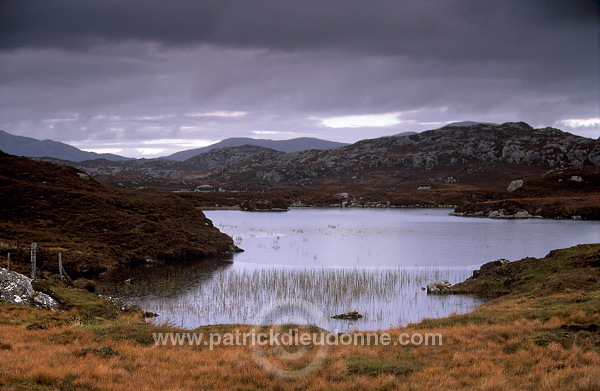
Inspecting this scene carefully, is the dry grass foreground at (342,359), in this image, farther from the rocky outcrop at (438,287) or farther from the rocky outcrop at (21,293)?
the rocky outcrop at (438,287)

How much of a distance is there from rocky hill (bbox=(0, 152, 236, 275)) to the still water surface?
4340 millimetres

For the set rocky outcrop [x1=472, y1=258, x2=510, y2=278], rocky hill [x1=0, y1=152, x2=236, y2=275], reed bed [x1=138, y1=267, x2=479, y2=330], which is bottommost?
reed bed [x1=138, y1=267, x2=479, y2=330]

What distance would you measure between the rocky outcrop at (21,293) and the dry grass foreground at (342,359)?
1.28m

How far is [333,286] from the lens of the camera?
129 ft

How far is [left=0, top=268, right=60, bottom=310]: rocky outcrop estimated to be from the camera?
966 inches

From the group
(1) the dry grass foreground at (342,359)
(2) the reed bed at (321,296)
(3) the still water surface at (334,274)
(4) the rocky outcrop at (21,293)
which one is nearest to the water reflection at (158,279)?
(3) the still water surface at (334,274)

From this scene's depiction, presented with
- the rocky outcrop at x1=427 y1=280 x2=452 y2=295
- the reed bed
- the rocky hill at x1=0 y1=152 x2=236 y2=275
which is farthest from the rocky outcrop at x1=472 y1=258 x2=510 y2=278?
the rocky hill at x1=0 y1=152 x2=236 y2=275

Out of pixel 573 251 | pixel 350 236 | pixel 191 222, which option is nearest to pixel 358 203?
pixel 350 236

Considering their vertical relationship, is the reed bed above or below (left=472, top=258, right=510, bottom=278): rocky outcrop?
below

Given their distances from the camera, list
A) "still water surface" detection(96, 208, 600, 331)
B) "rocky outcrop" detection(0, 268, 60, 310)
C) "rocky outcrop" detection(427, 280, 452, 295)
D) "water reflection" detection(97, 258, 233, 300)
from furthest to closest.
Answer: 1. "rocky outcrop" detection(427, 280, 452, 295)
2. "water reflection" detection(97, 258, 233, 300)
3. "still water surface" detection(96, 208, 600, 331)
4. "rocky outcrop" detection(0, 268, 60, 310)

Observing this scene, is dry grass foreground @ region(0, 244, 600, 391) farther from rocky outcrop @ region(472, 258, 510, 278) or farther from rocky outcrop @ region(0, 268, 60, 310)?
rocky outcrop @ region(472, 258, 510, 278)

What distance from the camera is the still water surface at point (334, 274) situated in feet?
106

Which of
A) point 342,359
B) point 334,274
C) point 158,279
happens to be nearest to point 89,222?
point 158,279

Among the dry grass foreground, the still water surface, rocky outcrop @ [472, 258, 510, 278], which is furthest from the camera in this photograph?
rocky outcrop @ [472, 258, 510, 278]
